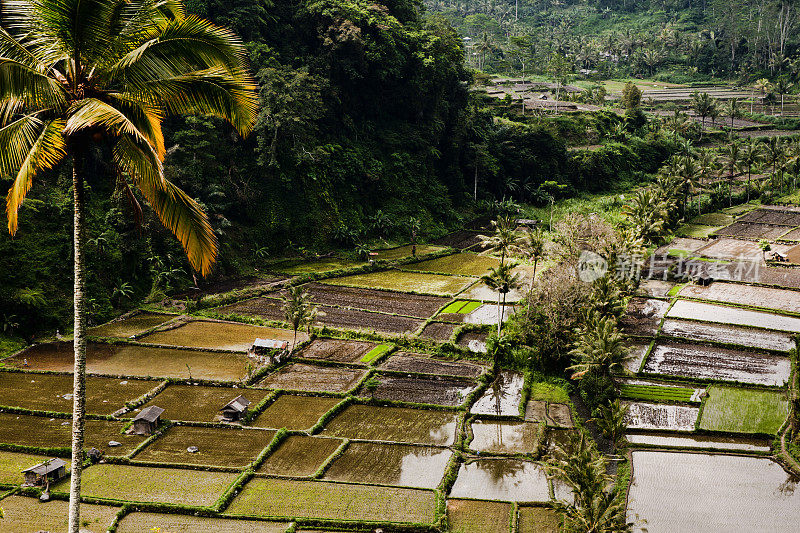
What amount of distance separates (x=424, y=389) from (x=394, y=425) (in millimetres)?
3082

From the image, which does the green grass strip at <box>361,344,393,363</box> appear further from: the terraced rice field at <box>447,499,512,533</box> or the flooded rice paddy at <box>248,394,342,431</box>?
the terraced rice field at <box>447,499,512,533</box>

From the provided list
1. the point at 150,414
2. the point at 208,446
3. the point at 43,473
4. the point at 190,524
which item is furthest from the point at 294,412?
the point at 43,473

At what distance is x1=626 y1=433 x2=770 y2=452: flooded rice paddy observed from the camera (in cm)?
2453

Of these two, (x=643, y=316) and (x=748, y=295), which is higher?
(x=748, y=295)

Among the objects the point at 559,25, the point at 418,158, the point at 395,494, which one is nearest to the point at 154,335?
the point at 395,494

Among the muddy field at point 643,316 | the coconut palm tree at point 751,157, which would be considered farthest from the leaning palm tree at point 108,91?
the coconut palm tree at point 751,157

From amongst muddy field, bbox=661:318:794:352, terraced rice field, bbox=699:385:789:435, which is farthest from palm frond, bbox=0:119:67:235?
muddy field, bbox=661:318:794:352

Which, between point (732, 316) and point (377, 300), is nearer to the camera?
point (732, 316)

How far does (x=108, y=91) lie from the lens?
469 inches

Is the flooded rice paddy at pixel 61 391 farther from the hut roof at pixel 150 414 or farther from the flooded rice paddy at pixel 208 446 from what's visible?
the flooded rice paddy at pixel 208 446

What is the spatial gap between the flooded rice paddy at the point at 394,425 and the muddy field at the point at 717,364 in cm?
962

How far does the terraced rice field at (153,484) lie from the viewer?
2075 cm

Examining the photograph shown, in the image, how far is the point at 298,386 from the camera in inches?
1128

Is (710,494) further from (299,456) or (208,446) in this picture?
(208,446)
